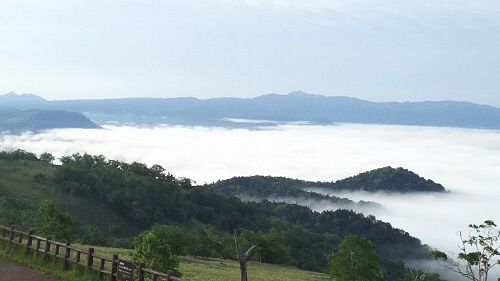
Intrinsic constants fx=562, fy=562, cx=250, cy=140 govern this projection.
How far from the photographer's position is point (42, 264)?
30.2m

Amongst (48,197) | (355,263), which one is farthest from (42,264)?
(48,197)

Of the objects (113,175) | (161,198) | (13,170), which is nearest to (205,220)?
(161,198)

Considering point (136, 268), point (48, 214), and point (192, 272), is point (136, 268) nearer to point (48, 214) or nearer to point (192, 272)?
point (192, 272)

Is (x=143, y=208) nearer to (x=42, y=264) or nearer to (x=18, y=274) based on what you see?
(x=42, y=264)

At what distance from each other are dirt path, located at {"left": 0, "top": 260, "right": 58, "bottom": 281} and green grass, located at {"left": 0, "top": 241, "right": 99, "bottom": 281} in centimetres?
38

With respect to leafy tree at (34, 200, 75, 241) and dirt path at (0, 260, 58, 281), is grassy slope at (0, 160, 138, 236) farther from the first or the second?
dirt path at (0, 260, 58, 281)

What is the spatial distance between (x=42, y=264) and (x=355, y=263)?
3075 cm

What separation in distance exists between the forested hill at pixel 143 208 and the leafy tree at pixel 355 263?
26513 mm

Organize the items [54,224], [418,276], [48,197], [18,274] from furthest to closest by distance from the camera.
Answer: [48,197], [418,276], [54,224], [18,274]

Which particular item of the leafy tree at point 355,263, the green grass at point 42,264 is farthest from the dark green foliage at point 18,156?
the green grass at point 42,264

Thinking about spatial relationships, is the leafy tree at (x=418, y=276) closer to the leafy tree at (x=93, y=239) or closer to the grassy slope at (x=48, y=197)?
the leafy tree at (x=93, y=239)

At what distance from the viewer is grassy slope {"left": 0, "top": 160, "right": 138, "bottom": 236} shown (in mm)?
108231

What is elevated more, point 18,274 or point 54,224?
point 18,274

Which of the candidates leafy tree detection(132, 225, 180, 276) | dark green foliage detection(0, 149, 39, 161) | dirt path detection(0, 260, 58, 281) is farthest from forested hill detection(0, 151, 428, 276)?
dirt path detection(0, 260, 58, 281)
